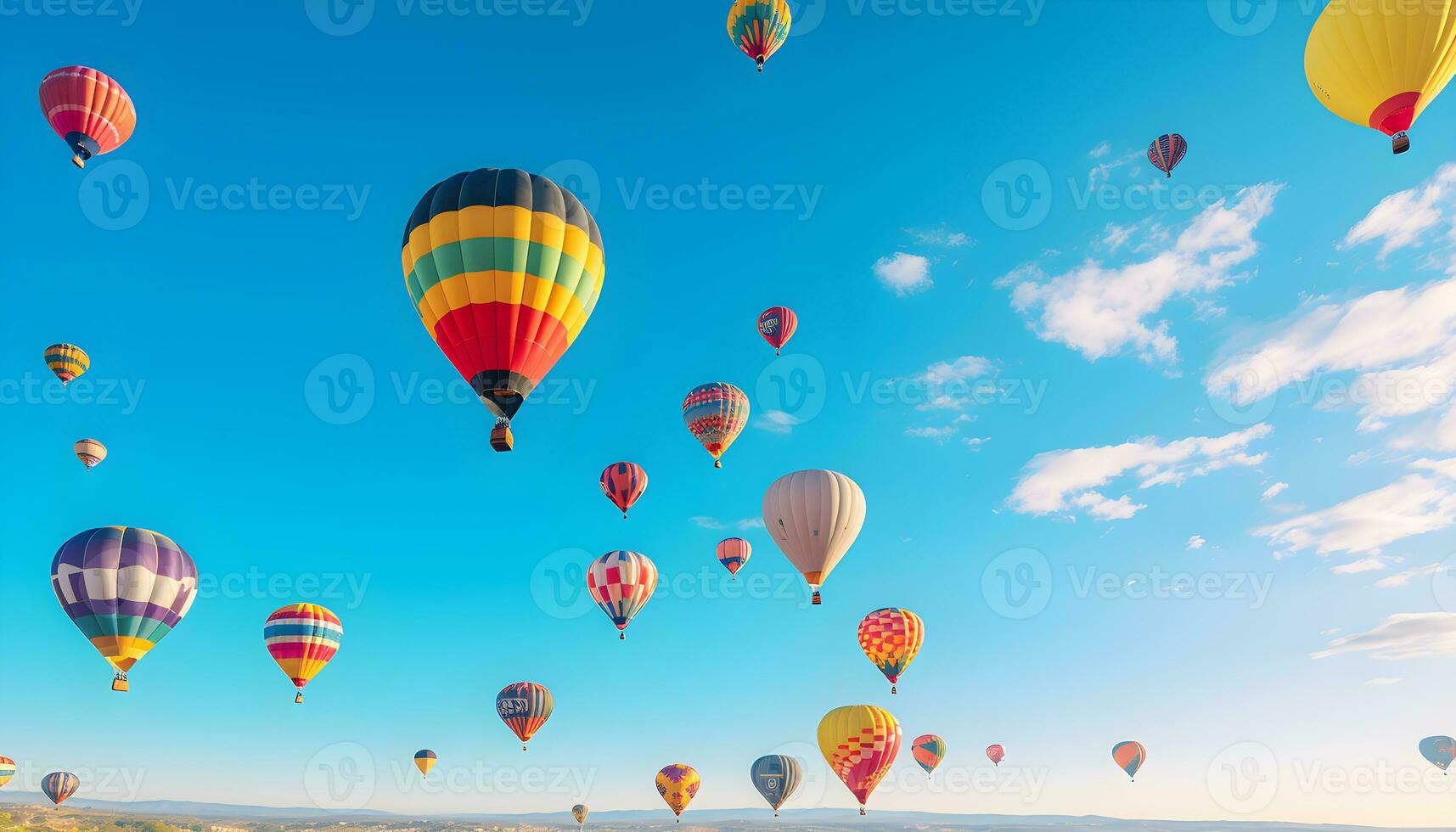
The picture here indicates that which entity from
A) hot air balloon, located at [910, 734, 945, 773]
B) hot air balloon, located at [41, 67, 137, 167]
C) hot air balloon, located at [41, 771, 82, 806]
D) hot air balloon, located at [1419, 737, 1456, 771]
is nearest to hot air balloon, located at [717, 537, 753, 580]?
hot air balloon, located at [910, 734, 945, 773]

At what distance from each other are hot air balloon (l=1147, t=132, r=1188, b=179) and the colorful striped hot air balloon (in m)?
20.2

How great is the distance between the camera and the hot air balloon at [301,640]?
40.6 metres

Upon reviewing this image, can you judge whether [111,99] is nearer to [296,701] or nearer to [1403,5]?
[296,701]

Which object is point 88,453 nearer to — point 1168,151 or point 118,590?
point 118,590

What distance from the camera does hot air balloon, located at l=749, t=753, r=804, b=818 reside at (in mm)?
54469

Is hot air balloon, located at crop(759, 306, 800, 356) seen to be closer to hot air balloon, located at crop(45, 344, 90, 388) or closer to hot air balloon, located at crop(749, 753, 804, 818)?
hot air balloon, located at crop(749, 753, 804, 818)

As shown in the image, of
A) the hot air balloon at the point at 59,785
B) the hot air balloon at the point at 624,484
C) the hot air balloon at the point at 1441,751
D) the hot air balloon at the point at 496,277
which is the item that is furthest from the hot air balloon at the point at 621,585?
the hot air balloon at the point at 1441,751

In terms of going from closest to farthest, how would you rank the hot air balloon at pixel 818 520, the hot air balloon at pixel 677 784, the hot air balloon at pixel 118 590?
the hot air balloon at pixel 118 590 → the hot air balloon at pixel 818 520 → the hot air balloon at pixel 677 784

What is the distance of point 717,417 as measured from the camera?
147 feet

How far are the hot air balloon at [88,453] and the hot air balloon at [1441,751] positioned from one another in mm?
113771

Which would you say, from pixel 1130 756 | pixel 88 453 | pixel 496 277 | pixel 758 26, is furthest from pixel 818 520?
pixel 1130 756

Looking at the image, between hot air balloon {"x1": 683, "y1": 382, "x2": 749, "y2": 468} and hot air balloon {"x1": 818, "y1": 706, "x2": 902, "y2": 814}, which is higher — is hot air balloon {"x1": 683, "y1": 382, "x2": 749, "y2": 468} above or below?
above

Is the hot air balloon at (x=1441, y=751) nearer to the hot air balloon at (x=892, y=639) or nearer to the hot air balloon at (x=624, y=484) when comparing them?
the hot air balloon at (x=892, y=639)

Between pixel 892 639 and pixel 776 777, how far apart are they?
18372 mm
